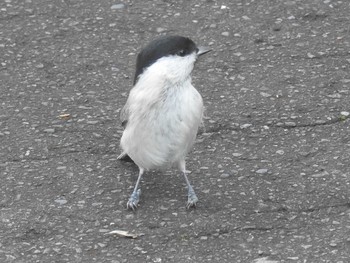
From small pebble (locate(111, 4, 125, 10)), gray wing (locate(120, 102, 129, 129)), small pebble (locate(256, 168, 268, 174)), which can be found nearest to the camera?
gray wing (locate(120, 102, 129, 129))

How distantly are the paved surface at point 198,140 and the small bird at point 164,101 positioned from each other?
37cm

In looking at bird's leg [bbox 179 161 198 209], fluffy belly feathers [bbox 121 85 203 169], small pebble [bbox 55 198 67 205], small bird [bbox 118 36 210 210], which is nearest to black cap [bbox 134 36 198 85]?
small bird [bbox 118 36 210 210]

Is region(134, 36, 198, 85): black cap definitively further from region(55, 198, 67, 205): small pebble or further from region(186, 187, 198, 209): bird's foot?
region(55, 198, 67, 205): small pebble

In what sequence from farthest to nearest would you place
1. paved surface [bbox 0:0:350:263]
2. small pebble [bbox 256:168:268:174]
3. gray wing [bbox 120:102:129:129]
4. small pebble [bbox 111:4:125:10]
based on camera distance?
1. small pebble [bbox 111:4:125:10]
2. small pebble [bbox 256:168:268:174]
3. gray wing [bbox 120:102:129:129]
4. paved surface [bbox 0:0:350:263]

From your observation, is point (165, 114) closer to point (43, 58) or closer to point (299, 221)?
point (299, 221)

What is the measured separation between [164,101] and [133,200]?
0.56 m

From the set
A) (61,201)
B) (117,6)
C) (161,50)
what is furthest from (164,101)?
(117,6)

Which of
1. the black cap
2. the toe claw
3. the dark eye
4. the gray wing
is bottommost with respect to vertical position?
the toe claw

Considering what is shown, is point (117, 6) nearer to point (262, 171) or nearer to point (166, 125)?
point (262, 171)

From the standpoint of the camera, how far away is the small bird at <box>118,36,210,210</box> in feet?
15.0

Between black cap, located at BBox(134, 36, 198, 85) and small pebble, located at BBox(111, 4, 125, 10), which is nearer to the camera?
black cap, located at BBox(134, 36, 198, 85)

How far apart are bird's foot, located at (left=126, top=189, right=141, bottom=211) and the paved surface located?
0.12 ft

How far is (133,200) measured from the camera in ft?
15.8

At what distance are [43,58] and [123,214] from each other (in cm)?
177
